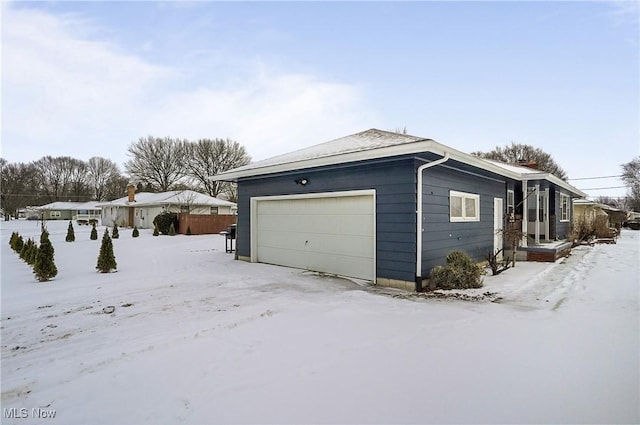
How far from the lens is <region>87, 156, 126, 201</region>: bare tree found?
48875mm

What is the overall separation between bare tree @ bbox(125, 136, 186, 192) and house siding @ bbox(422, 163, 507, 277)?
103 feet

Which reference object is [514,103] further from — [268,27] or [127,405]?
[127,405]

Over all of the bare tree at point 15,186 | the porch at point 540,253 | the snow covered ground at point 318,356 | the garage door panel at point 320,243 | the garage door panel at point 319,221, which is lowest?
the snow covered ground at point 318,356

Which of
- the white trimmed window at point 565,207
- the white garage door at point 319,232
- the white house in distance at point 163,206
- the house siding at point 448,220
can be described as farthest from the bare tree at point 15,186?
the white trimmed window at point 565,207

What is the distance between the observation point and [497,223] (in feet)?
33.1

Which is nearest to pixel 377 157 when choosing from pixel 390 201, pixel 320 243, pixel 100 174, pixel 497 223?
pixel 390 201

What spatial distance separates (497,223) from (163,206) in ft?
76.0

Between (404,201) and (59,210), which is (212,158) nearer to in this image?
(59,210)

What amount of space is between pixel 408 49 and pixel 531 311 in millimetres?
8294

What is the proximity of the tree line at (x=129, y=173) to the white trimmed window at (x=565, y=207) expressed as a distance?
83.1 ft

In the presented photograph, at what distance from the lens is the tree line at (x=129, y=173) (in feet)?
110

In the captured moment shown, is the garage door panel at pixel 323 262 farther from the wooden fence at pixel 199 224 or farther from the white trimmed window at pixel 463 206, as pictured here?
the wooden fence at pixel 199 224

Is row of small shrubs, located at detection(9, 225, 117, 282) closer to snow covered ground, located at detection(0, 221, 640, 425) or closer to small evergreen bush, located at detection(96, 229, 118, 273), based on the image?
small evergreen bush, located at detection(96, 229, 118, 273)

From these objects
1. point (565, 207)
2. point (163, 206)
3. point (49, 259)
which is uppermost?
point (163, 206)
